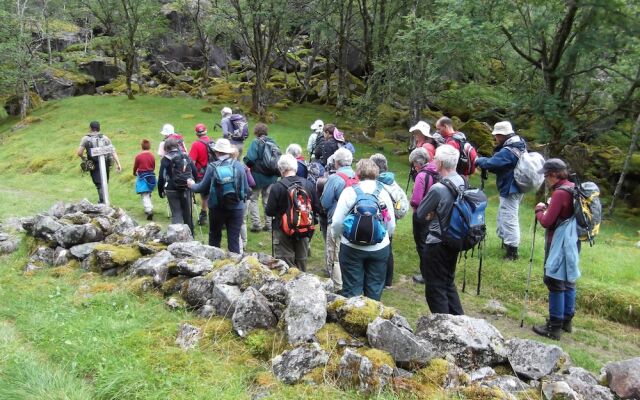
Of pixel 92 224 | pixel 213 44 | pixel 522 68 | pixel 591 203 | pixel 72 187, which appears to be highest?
pixel 213 44

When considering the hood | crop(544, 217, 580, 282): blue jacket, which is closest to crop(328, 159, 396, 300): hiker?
the hood

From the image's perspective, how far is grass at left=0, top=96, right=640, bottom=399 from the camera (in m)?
4.06

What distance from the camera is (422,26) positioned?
18359 mm

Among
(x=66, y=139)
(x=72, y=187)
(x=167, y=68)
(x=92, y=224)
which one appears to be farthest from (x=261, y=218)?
(x=167, y=68)

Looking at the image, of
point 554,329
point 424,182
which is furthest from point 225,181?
point 554,329

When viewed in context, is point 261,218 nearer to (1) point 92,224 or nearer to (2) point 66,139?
(1) point 92,224

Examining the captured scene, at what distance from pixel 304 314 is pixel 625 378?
2.86 m

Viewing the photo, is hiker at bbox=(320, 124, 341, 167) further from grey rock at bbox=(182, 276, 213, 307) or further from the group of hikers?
grey rock at bbox=(182, 276, 213, 307)

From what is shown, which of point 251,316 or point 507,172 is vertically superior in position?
point 507,172

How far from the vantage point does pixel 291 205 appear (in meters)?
7.52

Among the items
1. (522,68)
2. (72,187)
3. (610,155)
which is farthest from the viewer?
(610,155)

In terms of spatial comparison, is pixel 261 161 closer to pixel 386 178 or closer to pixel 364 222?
pixel 386 178

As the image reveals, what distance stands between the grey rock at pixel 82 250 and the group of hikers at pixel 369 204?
1957 millimetres

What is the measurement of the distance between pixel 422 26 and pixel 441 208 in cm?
1427
